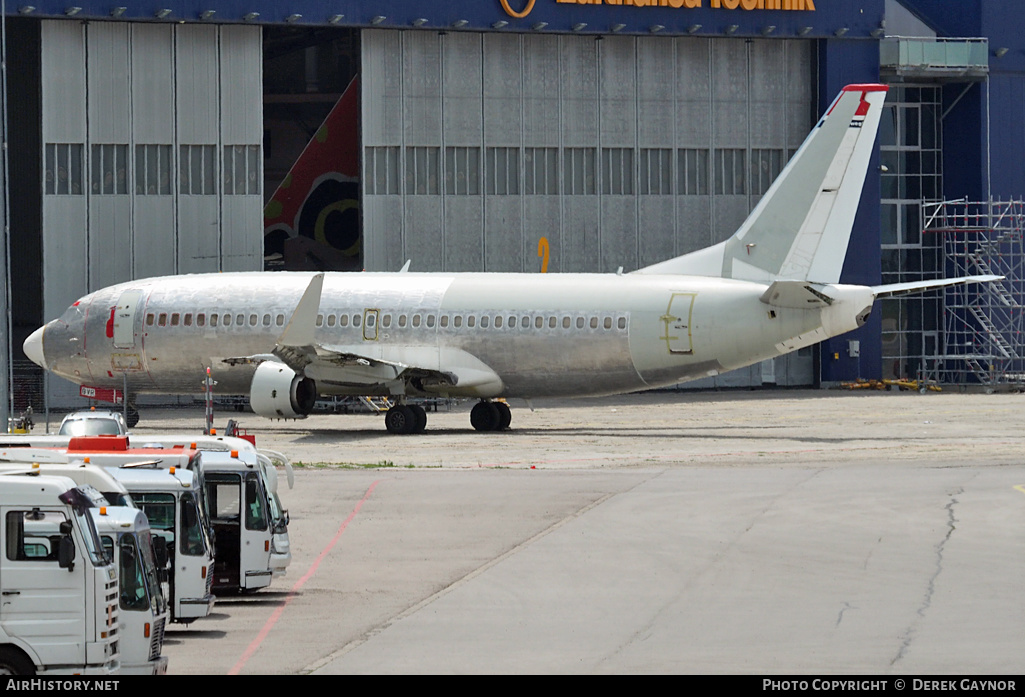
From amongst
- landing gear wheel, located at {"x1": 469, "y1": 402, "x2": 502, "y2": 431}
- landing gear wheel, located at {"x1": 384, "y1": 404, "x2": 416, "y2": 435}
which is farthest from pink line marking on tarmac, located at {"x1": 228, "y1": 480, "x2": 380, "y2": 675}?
landing gear wheel, located at {"x1": 469, "y1": 402, "x2": 502, "y2": 431}

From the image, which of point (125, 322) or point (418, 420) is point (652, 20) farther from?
point (125, 322)

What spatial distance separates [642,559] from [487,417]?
2485 cm

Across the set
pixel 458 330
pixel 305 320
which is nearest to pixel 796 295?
pixel 458 330

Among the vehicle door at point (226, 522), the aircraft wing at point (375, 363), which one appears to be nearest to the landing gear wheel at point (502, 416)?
the aircraft wing at point (375, 363)

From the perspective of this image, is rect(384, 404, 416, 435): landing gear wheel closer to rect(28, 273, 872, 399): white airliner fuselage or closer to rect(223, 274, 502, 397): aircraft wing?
rect(28, 273, 872, 399): white airliner fuselage

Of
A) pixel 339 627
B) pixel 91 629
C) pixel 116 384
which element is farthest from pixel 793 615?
pixel 116 384

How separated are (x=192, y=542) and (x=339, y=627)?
80.5 inches

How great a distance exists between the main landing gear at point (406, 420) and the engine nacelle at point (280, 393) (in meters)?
3.30

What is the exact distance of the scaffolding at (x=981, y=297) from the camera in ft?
225

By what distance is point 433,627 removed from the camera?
1709 cm

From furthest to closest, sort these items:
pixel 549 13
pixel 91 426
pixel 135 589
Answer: pixel 549 13, pixel 91 426, pixel 135 589

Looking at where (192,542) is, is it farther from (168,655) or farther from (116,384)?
(116,384)

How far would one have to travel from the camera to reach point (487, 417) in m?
46.8

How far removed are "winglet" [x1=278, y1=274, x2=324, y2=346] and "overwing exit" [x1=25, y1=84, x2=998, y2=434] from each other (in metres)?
0.05
